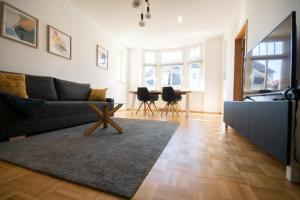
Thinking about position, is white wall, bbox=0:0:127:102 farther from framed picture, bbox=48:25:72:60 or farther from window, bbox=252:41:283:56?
window, bbox=252:41:283:56

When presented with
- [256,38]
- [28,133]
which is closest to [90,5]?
[28,133]

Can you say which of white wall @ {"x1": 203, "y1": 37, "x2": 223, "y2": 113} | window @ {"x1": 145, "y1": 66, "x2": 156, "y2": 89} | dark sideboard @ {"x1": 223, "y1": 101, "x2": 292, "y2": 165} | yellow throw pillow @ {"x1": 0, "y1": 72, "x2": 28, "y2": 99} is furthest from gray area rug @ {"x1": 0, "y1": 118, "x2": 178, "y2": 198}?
window @ {"x1": 145, "y1": 66, "x2": 156, "y2": 89}

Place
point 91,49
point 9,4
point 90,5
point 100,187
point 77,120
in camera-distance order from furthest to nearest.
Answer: point 91,49
point 90,5
point 77,120
point 9,4
point 100,187

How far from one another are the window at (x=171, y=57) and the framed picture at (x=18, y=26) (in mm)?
4894

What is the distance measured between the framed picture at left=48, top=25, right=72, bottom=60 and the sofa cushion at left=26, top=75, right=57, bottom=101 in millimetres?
750

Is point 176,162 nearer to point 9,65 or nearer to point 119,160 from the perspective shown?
point 119,160

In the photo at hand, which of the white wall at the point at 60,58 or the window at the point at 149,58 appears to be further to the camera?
the window at the point at 149,58

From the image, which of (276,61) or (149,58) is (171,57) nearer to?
(149,58)

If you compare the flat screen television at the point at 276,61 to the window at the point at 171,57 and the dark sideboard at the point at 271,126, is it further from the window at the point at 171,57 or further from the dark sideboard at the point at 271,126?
A: the window at the point at 171,57

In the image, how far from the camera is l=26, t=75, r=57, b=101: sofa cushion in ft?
7.94

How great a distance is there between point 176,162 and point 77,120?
2089 millimetres

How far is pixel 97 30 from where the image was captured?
4.62 meters

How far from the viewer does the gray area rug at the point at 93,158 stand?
925 mm

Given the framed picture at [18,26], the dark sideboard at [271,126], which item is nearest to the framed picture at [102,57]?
the framed picture at [18,26]
